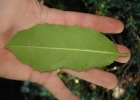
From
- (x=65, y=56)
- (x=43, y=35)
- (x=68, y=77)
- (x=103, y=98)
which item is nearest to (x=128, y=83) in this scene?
(x=103, y=98)

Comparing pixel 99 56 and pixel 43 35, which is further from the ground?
pixel 43 35

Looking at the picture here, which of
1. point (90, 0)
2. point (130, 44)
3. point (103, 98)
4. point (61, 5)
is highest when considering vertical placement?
point (90, 0)

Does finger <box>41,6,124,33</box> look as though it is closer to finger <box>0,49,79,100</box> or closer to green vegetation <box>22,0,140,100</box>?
green vegetation <box>22,0,140,100</box>

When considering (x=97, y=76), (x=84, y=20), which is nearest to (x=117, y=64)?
(x=97, y=76)

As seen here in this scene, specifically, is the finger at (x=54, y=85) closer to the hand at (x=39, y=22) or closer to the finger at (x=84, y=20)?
the hand at (x=39, y=22)

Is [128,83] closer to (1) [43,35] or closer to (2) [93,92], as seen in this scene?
(2) [93,92]

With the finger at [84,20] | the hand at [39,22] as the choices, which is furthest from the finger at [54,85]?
the finger at [84,20]

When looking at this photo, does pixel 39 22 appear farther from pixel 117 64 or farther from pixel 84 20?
pixel 117 64
